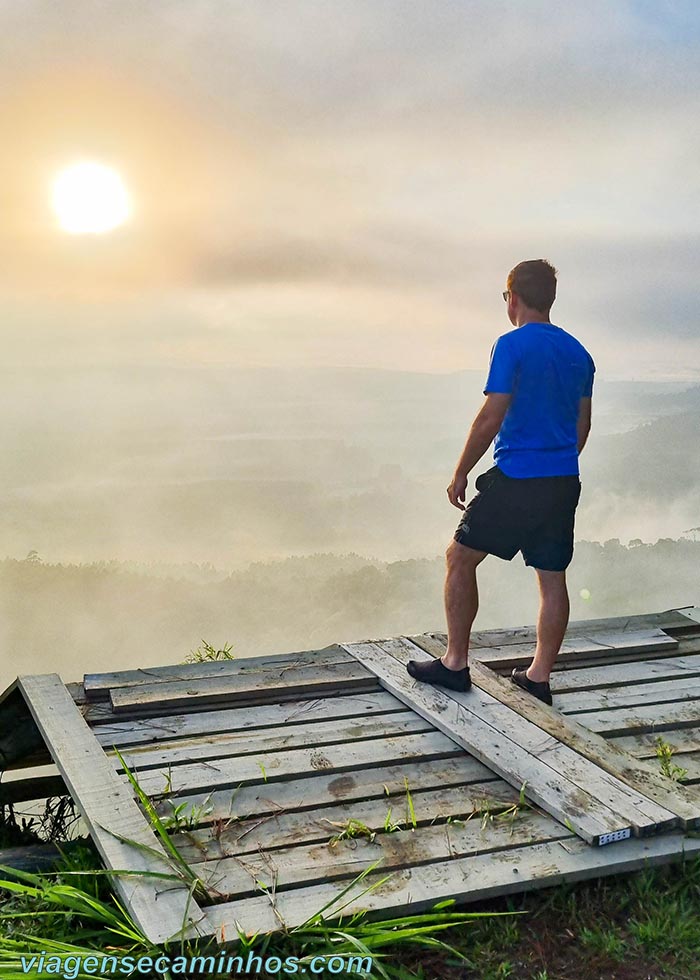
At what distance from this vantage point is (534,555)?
4453 mm

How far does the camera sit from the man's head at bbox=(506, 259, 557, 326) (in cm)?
432

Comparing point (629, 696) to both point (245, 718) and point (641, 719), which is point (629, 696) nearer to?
point (641, 719)

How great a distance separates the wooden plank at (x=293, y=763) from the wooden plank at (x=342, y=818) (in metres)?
0.26

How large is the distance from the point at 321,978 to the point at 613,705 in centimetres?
242

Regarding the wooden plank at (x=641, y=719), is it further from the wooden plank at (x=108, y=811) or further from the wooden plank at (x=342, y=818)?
the wooden plank at (x=108, y=811)

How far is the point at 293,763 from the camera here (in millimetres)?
3826

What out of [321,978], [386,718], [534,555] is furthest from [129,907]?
[534,555]

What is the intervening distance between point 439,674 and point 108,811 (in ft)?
5.77

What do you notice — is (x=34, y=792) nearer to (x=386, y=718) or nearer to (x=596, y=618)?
(x=386, y=718)

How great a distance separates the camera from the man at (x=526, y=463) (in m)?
4.21

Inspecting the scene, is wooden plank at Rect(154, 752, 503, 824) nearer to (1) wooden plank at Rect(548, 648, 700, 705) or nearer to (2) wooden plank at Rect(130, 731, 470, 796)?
(2) wooden plank at Rect(130, 731, 470, 796)

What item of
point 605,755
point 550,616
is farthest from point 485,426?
point 605,755

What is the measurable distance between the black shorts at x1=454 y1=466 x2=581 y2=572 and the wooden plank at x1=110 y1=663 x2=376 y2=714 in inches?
36.4

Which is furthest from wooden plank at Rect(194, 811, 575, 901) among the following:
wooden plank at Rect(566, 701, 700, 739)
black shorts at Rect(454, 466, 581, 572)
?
black shorts at Rect(454, 466, 581, 572)
